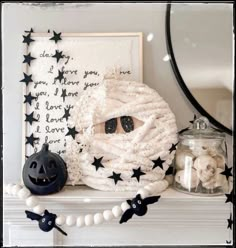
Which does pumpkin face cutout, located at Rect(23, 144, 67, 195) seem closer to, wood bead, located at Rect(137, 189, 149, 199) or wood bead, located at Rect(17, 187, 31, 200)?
wood bead, located at Rect(17, 187, 31, 200)

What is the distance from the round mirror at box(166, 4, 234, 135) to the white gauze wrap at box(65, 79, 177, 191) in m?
0.13

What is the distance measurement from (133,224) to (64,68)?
0.52m

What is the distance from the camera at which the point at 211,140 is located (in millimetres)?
888

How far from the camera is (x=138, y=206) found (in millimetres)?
810

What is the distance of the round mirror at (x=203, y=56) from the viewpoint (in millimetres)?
943

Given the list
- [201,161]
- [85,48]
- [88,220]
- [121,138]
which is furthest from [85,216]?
[85,48]

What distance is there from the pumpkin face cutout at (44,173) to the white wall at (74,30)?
128 mm

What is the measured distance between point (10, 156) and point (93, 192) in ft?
0.93

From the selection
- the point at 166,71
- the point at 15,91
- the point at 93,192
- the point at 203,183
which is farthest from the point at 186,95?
the point at 15,91

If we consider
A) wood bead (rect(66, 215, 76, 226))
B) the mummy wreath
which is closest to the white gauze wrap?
the mummy wreath

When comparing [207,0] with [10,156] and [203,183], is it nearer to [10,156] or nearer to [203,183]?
[203,183]

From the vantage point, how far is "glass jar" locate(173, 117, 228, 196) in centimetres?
84

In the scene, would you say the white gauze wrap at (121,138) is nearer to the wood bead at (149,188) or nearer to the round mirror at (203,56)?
the wood bead at (149,188)

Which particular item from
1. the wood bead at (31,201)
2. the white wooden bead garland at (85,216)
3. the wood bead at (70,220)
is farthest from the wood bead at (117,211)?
the wood bead at (31,201)
